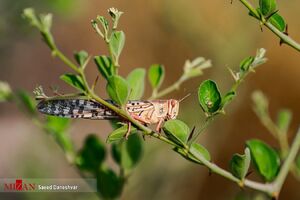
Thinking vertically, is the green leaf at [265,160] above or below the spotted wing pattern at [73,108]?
below

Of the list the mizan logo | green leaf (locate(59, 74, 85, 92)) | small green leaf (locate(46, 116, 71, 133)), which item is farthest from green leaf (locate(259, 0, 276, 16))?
the mizan logo

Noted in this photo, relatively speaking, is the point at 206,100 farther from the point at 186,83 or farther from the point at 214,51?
the point at 186,83

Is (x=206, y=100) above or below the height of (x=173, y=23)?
below

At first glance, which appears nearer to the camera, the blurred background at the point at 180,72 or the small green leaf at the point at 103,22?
the small green leaf at the point at 103,22

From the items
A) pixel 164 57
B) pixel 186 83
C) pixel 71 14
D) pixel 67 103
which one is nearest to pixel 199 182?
pixel 186 83

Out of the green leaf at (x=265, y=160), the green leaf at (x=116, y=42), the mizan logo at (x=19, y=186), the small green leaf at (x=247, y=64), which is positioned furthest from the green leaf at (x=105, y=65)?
the mizan logo at (x=19, y=186)

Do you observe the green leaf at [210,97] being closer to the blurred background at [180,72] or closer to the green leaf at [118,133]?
the green leaf at [118,133]
